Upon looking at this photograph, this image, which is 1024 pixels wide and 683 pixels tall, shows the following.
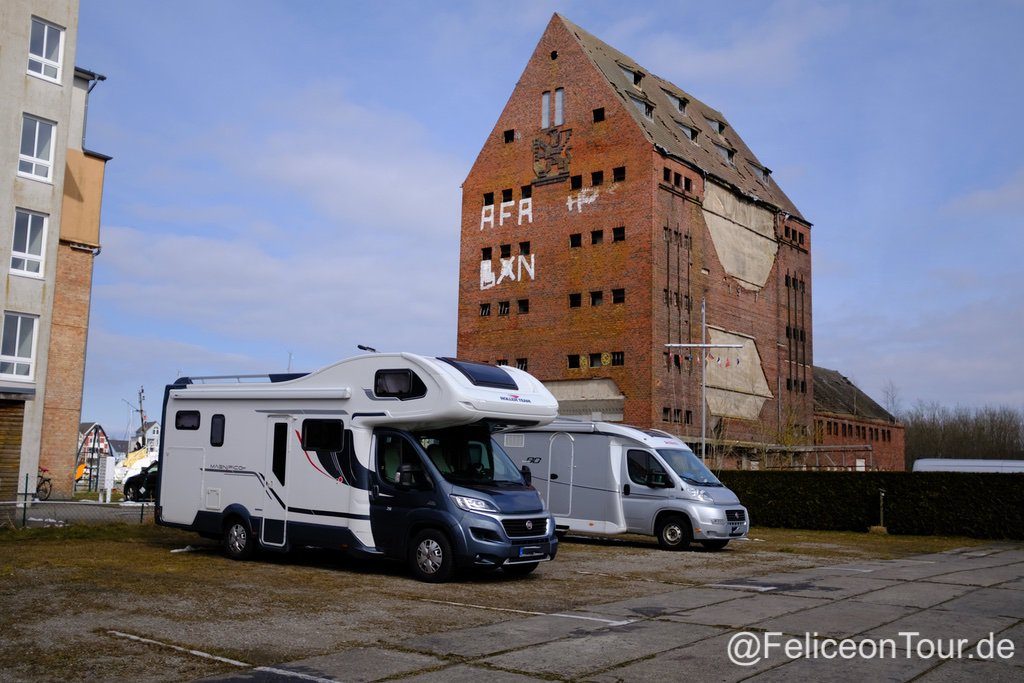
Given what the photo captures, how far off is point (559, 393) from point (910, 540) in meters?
27.2

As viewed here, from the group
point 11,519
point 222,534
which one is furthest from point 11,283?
point 222,534

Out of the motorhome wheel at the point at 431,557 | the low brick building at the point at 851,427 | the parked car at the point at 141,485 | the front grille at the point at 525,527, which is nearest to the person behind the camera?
the motorhome wheel at the point at 431,557

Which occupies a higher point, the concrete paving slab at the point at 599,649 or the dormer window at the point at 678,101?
the dormer window at the point at 678,101

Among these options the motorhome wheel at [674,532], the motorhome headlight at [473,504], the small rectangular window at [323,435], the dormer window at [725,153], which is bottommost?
the motorhome wheel at [674,532]

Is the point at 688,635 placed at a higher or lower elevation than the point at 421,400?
lower

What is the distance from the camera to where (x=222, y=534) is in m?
15.3

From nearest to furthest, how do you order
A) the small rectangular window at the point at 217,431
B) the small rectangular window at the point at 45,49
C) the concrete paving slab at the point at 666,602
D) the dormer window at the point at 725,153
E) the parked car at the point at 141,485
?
the concrete paving slab at the point at 666,602 → the small rectangular window at the point at 217,431 → the small rectangular window at the point at 45,49 → the parked car at the point at 141,485 → the dormer window at the point at 725,153

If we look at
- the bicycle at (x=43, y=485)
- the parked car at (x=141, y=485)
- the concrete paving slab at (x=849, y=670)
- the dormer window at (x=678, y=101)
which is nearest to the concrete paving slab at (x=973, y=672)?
the concrete paving slab at (x=849, y=670)

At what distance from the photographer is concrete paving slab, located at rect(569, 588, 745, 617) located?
10.5 m

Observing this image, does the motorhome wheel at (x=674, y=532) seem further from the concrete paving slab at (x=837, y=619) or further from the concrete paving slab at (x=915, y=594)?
the concrete paving slab at (x=837, y=619)

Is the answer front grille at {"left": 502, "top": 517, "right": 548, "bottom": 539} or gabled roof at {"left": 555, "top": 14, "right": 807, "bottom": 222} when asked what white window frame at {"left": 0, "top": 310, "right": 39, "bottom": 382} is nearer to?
front grille at {"left": 502, "top": 517, "right": 548, "bottom": 539}

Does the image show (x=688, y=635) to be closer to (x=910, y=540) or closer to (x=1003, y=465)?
(x=910, y=540)

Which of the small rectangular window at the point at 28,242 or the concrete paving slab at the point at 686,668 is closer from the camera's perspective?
the concrete paving slab at the point at 686,668

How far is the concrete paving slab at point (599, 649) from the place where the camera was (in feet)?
24.5
